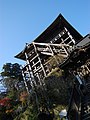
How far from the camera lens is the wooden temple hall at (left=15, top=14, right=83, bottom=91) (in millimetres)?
25594

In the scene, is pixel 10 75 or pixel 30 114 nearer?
pixel 30 114

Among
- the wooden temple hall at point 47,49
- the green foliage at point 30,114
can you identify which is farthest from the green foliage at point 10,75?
the green foliage at point 30,114

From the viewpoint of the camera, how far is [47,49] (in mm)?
27250

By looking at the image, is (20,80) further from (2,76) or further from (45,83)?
(45,83)

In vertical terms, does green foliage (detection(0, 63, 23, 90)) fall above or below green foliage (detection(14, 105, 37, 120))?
above

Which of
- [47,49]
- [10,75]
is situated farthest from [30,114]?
[10,75]

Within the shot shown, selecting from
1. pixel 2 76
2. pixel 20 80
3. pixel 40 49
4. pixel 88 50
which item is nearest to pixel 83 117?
pixel 88 50

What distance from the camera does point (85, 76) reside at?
54.9 feet

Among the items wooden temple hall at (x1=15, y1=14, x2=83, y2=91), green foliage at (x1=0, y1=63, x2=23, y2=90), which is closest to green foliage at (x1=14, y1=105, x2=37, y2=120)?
wooden temple hall at (x1=15, y1=14, x2=83, y2=91)

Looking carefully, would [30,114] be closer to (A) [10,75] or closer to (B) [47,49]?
(B) [47,49]

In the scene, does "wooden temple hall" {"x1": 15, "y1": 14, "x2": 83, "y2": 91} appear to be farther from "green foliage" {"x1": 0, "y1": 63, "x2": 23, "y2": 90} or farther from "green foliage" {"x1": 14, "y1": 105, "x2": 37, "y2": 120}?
"green foliage" {"x1": 0, "y1": 63, "x2": 23, "y2": 90}

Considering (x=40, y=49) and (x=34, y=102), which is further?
(x=40, y=49)

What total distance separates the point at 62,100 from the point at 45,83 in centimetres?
301

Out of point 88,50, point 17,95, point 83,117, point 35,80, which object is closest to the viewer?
point 83,117
